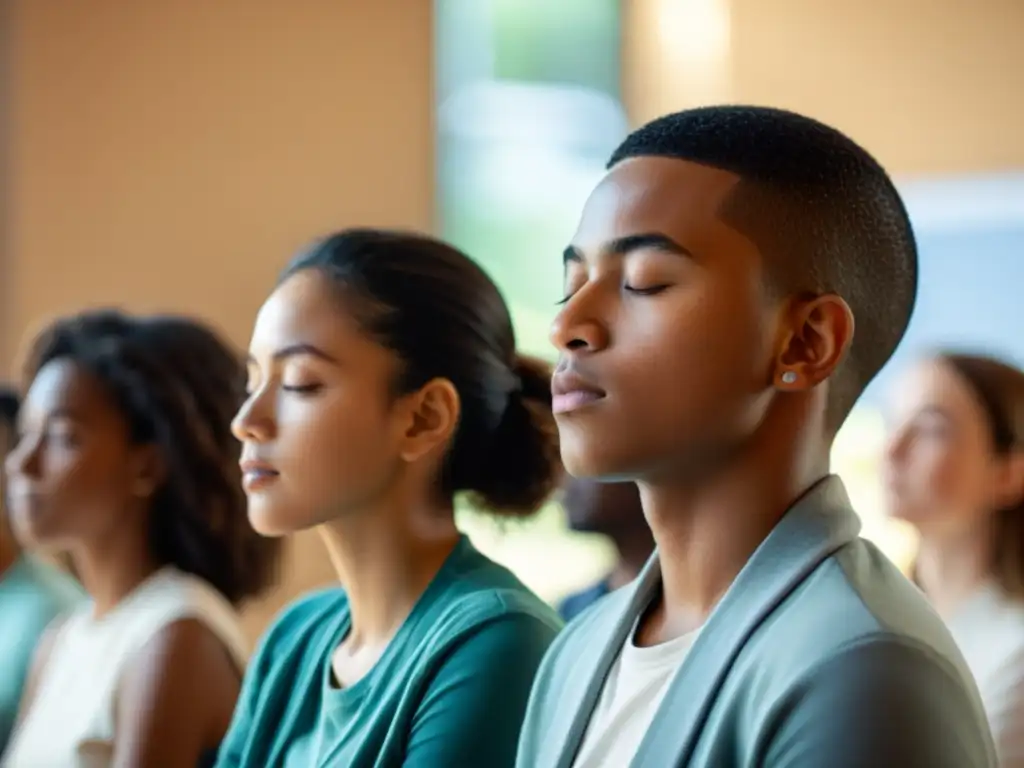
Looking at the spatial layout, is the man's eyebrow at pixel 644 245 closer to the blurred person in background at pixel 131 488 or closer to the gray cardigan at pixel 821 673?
the gray cardigan at pixel 821 673

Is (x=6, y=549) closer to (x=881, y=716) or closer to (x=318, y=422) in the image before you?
(x=318, y=422)

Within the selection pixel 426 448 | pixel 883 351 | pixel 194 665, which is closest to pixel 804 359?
pixel 883 351

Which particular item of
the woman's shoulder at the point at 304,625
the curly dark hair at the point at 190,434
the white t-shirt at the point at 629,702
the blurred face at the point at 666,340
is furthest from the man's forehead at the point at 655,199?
the curly dark hair at the point at 190,434

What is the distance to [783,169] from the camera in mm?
1008

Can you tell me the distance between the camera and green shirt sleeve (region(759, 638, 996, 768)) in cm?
81

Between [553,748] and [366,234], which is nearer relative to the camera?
[553,748]

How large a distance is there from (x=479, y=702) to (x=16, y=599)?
1341 mm

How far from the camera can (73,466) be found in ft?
6.17

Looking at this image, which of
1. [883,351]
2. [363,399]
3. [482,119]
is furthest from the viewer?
[482,119]

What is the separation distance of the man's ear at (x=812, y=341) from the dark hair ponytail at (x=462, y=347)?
0.52m

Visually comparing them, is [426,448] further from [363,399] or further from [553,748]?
[553,748]

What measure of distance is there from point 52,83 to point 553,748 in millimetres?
2427

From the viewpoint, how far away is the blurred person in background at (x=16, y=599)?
6.93 feet

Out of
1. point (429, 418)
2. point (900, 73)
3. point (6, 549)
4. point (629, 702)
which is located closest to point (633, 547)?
point (429, 418)
